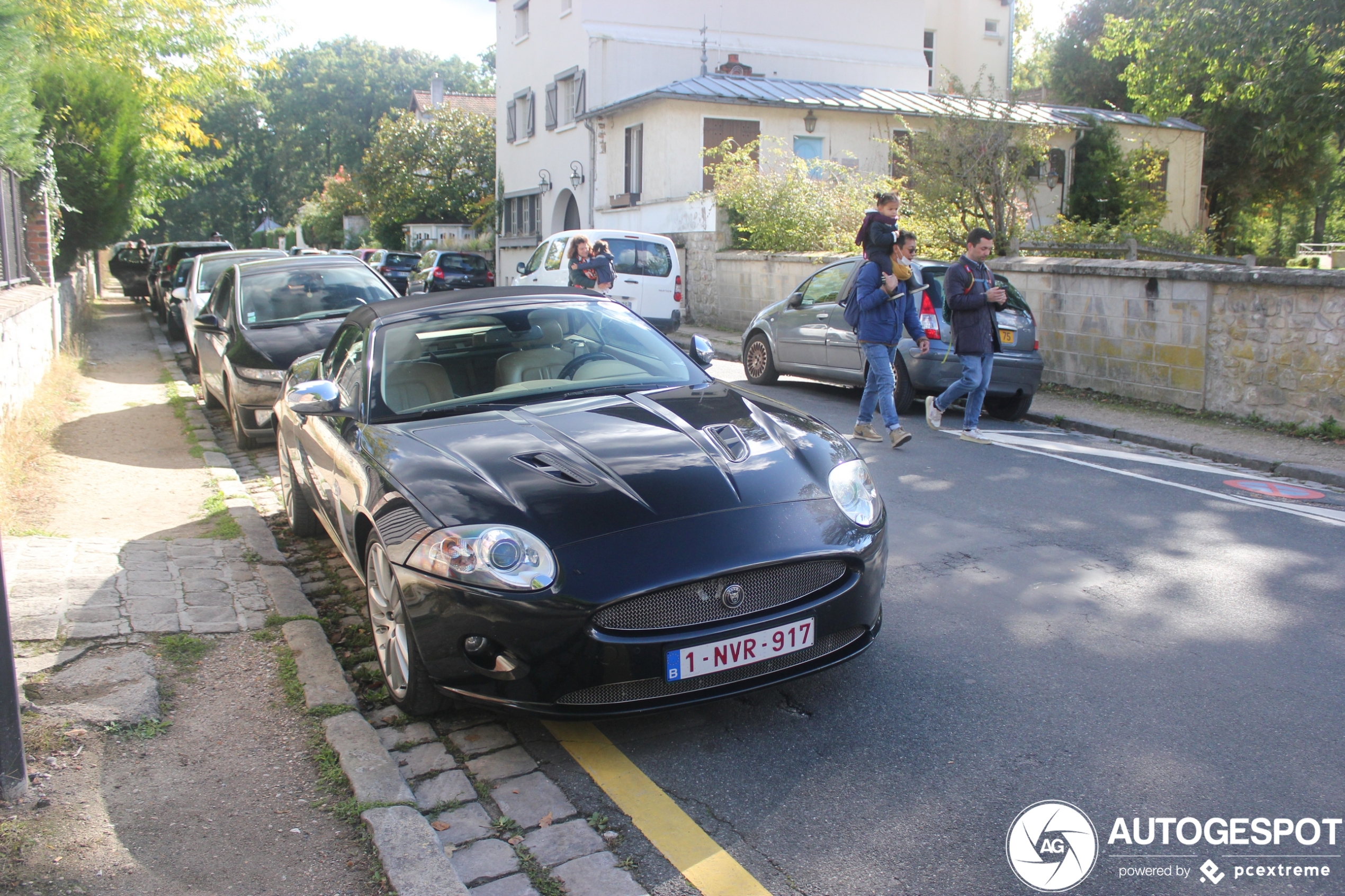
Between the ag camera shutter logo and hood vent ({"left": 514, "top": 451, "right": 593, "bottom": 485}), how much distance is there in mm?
1804

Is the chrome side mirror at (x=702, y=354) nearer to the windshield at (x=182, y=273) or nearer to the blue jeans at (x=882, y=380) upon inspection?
the blue jeans at (x=882, y=380)

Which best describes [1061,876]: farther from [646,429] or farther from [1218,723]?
[646,429]

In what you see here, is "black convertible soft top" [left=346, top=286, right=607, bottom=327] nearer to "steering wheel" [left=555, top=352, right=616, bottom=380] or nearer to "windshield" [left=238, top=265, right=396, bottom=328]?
"steering wheel" [left=555, top=352, right=616, bottom=380]

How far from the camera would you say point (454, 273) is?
2650 cm

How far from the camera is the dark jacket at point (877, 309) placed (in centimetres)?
903

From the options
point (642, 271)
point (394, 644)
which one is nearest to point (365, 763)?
point (394, 644)

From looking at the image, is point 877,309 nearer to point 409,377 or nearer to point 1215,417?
point 1215,417

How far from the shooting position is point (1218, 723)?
3814mm

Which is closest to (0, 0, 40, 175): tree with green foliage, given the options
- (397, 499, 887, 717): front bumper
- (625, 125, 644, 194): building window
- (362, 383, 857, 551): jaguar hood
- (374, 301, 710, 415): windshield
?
(374, 301, 710, 415): windshield

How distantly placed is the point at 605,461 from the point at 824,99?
25.4 meters

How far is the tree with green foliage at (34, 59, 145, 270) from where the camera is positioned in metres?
19.1

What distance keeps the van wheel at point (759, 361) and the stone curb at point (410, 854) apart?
33.4ft

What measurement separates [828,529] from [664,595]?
703 mm

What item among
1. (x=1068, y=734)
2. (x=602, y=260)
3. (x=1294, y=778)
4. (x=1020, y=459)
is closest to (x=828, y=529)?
Result: (x=1068, y=734)
